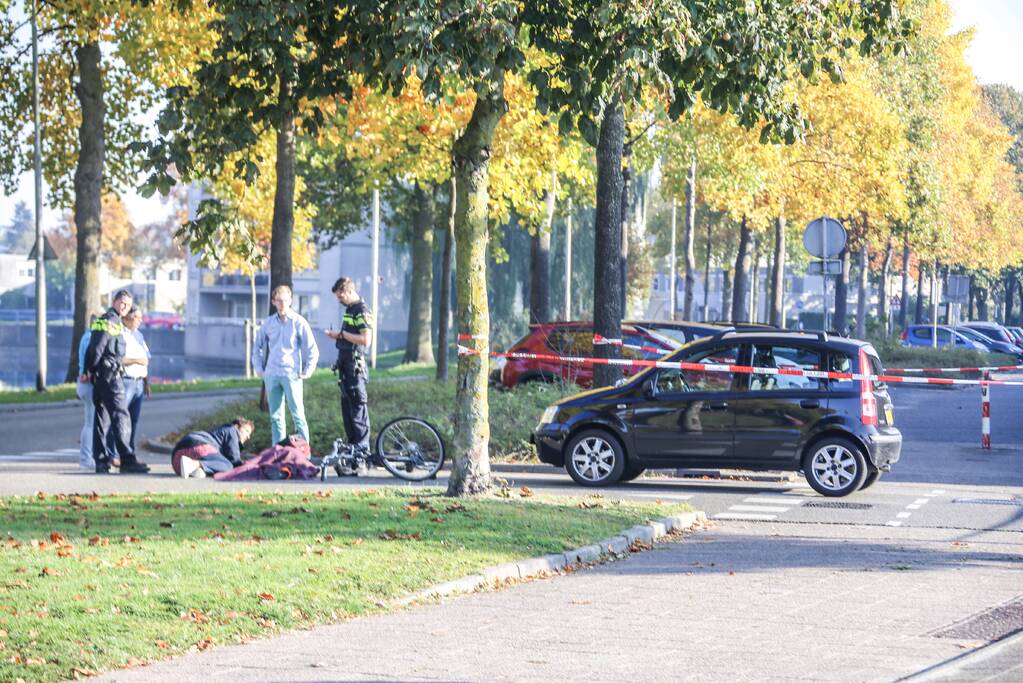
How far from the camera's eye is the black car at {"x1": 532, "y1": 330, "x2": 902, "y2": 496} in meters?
16.2

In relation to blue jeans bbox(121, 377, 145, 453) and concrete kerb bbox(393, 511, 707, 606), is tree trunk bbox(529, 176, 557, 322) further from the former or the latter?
concrete kerb bbox(393, 511, 707, 606)

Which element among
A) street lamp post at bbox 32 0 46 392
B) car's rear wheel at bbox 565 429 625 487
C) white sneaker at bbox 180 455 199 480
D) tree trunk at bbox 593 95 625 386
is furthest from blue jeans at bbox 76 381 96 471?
street lamp post at bbox 32 0 46 392

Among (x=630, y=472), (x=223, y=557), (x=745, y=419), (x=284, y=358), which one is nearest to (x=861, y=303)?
(x=630, y=472)

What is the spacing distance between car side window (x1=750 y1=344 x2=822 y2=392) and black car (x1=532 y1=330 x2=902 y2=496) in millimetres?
11

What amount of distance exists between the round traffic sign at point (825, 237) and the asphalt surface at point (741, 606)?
8368mm

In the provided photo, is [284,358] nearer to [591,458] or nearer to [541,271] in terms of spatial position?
[591,458]

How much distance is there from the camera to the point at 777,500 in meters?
16.0

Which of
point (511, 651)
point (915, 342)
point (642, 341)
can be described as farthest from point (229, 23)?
point (915, 342)

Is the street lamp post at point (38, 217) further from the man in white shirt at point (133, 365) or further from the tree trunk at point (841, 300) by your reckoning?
the tree trunk at point (841, 300)

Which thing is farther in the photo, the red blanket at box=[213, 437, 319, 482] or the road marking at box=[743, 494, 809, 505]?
the red blanket at box=[213, 437, 319, 482]

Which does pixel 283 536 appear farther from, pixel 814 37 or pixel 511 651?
pixel 814 37

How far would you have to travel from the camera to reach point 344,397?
17250 millimetres

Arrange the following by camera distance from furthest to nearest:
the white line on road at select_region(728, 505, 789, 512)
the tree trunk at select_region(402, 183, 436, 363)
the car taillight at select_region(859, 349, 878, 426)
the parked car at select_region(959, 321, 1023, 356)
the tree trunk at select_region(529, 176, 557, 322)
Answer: the parked car at select_region(959, 321, 1023, 356), the tree trunk at select_region(402, 183, 436, 363), the tree trunk at select_region(529, 176, 557, 322), the car taillight at select_region(859, 349, 878, 426), the white line on road at select_region(728, 505, 789, 512)

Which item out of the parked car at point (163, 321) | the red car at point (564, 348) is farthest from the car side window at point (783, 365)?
the parked car at point (163, 321)
